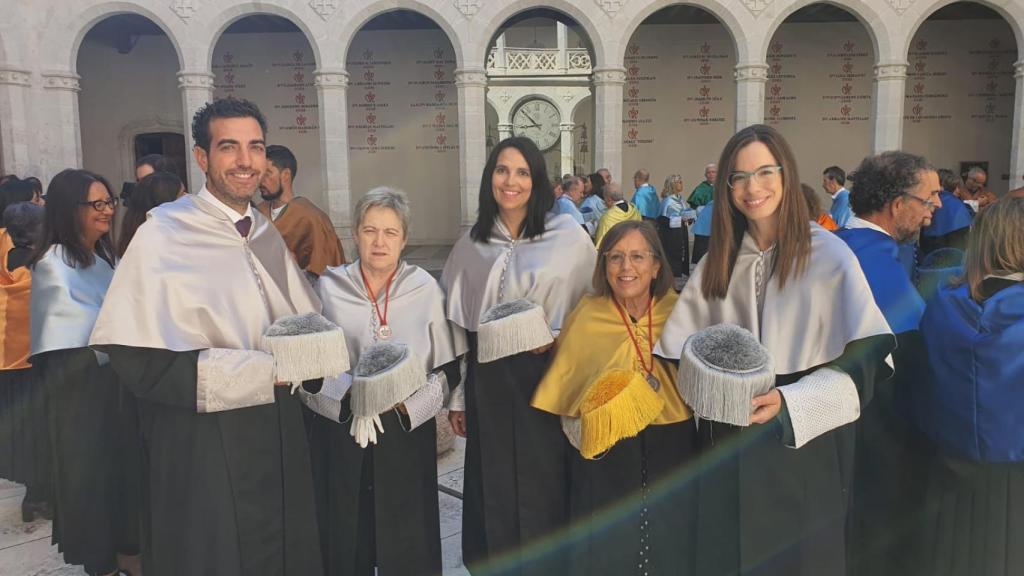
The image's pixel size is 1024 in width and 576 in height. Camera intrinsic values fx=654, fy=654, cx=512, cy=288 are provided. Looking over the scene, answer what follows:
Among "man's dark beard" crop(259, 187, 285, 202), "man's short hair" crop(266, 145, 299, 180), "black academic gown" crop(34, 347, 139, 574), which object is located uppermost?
"man's short hair" crop(266, 145, 299, 180)

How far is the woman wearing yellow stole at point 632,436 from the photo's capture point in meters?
2.34

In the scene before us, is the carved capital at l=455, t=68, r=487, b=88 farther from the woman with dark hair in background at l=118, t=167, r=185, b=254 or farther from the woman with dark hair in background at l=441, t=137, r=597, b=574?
the woman with dark hair in background at l=441, t=137, r=597, b=574

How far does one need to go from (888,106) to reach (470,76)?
8.14 m

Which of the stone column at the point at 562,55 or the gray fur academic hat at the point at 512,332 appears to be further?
the stone column at the point at 562,55

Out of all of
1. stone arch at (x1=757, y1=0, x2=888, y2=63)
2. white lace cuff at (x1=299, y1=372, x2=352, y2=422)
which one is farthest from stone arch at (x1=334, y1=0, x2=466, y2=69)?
white lace cuff at (x1=299, y1=372, x2=352, y2=422)

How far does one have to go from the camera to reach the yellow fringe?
6.82ft

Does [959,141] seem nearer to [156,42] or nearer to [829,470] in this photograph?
[829,470]

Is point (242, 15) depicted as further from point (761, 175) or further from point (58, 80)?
point (761, 175)

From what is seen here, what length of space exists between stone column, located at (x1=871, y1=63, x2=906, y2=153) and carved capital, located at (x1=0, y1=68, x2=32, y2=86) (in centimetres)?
1569

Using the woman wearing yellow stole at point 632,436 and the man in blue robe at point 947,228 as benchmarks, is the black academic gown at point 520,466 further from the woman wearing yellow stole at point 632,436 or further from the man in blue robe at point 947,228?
the man in blue robe at point 947,228

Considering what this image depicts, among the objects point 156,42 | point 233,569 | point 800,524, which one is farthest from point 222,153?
point 156,42

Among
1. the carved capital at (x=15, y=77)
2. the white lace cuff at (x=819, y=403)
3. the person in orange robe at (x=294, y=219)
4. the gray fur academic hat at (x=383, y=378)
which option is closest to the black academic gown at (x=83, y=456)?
the person in orange robe at (x=294, y=219)

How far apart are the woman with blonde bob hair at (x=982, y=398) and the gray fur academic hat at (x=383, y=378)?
1763mm

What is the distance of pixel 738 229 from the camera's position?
2213 mm
